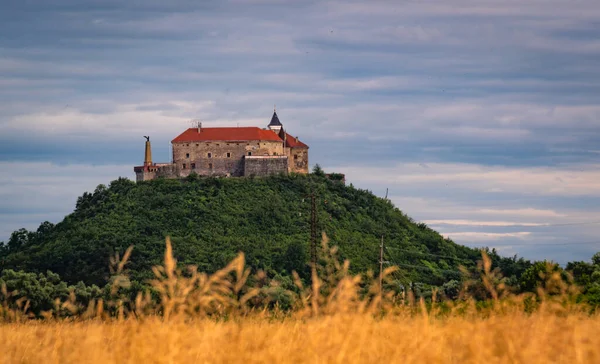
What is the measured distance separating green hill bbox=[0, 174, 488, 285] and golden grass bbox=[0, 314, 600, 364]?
64924 mm

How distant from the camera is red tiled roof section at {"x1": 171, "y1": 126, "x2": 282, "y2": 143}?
91.6 meters

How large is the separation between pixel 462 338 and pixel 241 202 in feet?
265

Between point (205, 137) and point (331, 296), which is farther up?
point (205, 137)

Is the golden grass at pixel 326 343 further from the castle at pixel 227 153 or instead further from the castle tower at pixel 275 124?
the castle tower at pixel 275 124

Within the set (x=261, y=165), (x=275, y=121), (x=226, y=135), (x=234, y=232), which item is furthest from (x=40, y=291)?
(x=275, y=121)

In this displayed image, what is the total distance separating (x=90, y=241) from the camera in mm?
82562

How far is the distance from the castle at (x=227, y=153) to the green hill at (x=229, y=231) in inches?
48.5

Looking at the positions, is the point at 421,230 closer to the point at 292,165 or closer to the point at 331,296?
the point at 292,165

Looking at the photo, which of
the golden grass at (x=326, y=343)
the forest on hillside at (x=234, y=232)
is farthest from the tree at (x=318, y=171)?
the golden grass at (x=326, y=343)

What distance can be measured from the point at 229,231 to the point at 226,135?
37.9 ft

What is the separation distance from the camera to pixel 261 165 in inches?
3600

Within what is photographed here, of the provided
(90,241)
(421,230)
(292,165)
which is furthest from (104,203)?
(421,230)

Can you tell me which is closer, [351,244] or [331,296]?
[331,296]

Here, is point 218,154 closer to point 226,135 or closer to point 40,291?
point 226,135
